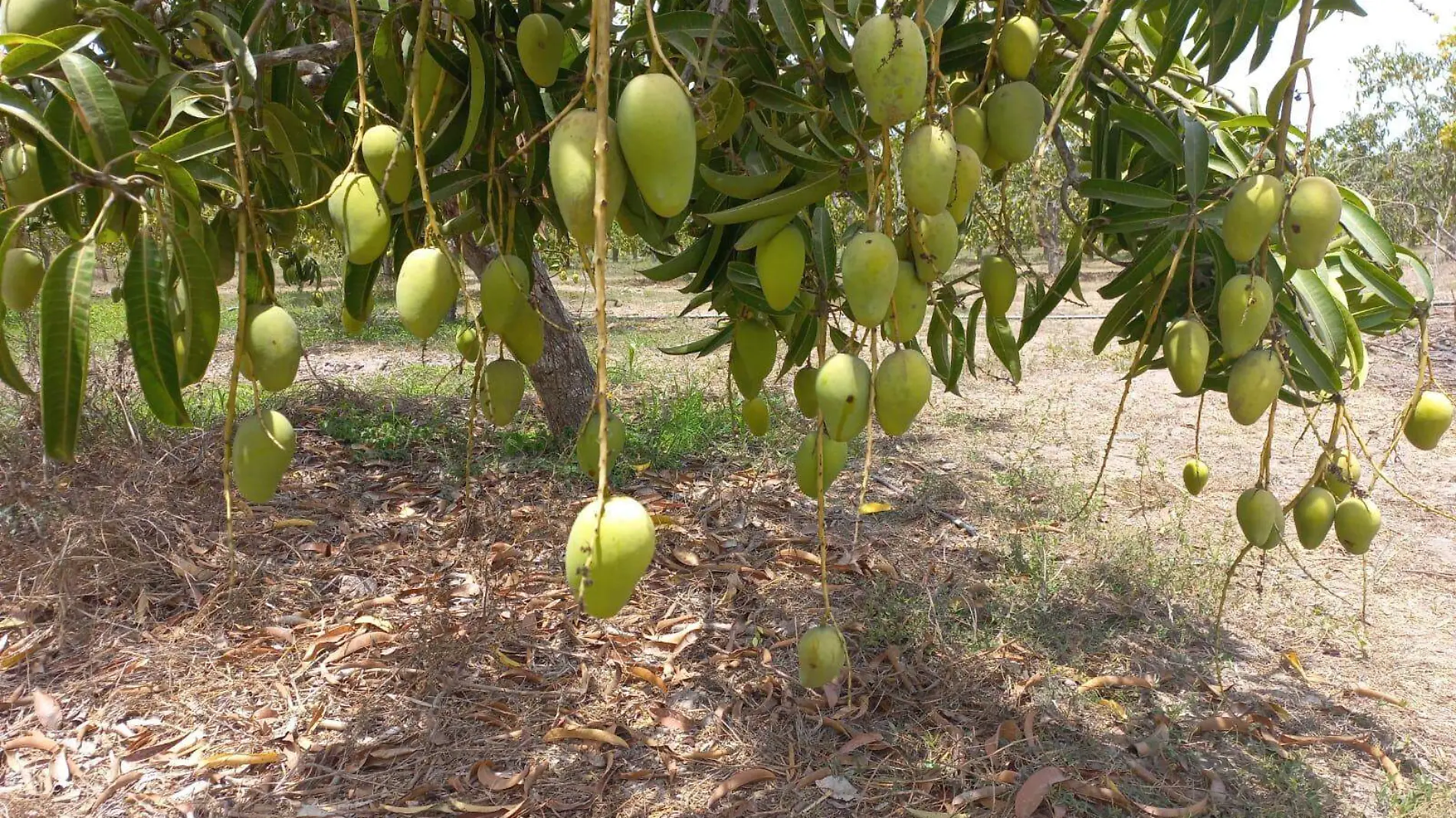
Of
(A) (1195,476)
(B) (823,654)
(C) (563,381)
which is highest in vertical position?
(A) (1195,476)

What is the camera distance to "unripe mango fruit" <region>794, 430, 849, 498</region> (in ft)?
3.20

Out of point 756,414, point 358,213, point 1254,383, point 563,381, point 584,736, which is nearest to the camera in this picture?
point 358,213

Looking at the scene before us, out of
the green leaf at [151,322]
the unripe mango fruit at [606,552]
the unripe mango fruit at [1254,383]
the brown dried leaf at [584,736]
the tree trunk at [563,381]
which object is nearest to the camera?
the unripe mango fruit at [606,552]

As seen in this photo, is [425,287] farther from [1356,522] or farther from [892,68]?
[1356,522]

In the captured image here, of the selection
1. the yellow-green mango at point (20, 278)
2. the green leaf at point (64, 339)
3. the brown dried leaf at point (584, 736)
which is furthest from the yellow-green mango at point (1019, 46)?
the brown dried leaf at point (584, 736)

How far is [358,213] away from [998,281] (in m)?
0.81

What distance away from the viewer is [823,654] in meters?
1.13

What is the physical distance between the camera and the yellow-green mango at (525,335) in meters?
1.01

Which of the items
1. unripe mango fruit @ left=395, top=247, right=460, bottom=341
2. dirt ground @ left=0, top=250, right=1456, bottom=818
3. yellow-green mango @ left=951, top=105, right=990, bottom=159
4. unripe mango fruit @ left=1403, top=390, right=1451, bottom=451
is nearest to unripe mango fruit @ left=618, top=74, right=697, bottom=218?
unripe mango fruit @ left=395, top=247, right=460, bottom=341

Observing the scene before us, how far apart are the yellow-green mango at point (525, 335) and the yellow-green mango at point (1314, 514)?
1003 mm

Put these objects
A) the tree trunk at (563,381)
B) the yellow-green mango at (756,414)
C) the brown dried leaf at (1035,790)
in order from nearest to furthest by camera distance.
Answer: the yellow-green mango at (756,414)
the brown dried leaf at (1035,790)
the tree trunk at (563,381)

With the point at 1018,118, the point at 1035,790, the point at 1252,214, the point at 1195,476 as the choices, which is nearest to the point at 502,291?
the point at 1018,118

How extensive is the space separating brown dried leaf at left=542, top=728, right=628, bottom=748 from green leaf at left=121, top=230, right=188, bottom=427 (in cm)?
154

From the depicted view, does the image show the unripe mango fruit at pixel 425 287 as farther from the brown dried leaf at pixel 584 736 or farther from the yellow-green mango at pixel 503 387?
the brown dried leaf at pixel 584 736
